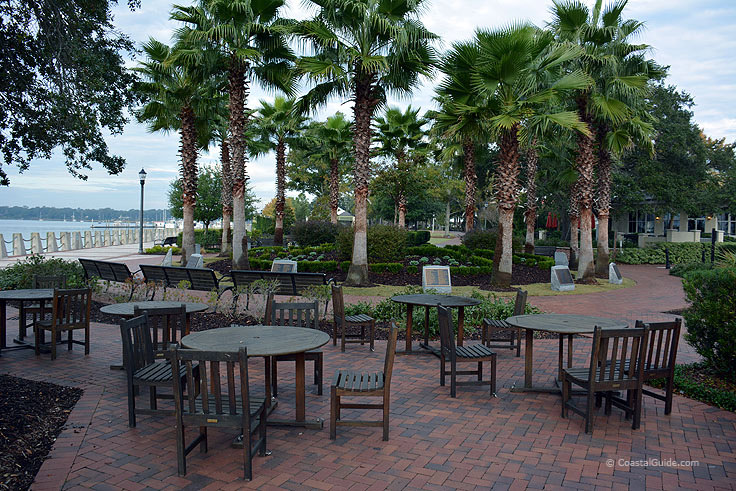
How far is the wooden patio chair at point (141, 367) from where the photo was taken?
168 inches

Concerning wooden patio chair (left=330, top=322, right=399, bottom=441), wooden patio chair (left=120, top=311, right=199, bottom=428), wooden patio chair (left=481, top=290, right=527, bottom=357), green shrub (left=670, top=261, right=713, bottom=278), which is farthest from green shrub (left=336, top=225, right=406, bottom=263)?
wooden patio chair (left=330, top=322, right=399, bottom=441)

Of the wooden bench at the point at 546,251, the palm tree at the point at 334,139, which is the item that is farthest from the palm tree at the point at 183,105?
the wooden bench at the point at 546,251

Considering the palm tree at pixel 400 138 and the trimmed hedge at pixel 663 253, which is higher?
the palm tree at pixel 400 138

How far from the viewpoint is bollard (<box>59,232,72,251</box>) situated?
1173 inches

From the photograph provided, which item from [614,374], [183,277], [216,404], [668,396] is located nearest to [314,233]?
[183,277]

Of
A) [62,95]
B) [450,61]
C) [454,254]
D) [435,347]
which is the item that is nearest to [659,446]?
[435,347]

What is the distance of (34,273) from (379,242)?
10111 millimetres

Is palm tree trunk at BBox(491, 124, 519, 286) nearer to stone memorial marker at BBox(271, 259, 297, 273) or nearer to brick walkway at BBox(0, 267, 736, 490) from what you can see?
stone memorial marker at BBox(271, 259, 297, 273)

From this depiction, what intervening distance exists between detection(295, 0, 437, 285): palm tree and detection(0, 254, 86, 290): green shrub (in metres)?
7.13

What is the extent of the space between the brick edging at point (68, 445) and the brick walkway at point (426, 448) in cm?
1

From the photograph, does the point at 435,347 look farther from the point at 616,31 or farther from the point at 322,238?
the point at 322,238

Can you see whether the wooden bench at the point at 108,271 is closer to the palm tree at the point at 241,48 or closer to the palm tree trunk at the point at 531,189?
the palm tree at the point at 241,48

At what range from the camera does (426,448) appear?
412cm

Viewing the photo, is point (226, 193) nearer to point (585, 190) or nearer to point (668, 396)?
point (585, 190)
